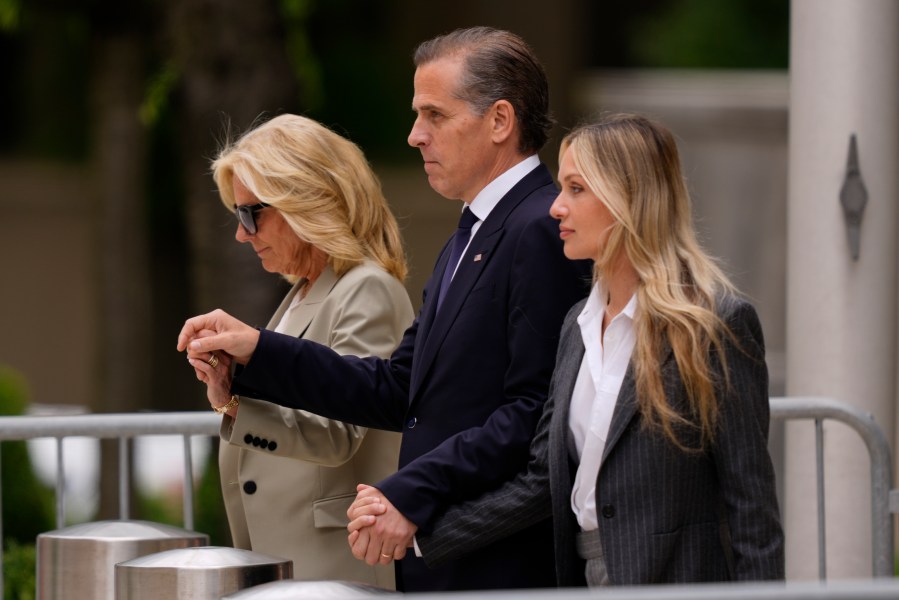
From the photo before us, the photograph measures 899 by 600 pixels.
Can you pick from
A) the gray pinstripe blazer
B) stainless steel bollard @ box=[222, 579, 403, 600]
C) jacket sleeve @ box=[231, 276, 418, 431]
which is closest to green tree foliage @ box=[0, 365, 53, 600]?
jacket sleeve @ box=[231, 276, 418, 431]

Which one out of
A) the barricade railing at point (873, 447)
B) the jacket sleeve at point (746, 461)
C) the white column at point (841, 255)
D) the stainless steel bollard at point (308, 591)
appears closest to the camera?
the stainless steel bollard at point (308, 591)

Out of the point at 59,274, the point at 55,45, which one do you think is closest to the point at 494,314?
the point at 55,45

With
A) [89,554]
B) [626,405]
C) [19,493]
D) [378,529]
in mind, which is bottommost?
[19,493]

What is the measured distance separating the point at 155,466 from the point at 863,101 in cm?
734

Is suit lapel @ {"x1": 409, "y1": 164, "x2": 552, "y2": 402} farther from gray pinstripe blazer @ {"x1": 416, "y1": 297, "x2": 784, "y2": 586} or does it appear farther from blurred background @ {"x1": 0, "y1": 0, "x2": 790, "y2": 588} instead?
blurred background @ {"x1": 0, "y1": 0, "x2": 790, "y2": 588}

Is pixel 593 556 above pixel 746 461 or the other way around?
the other way around

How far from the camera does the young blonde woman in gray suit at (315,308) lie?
3740 millimetres

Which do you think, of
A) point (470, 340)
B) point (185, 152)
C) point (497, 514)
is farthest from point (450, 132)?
point (185, 152)

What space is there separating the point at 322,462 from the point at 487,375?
58cm

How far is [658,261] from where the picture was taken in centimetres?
302

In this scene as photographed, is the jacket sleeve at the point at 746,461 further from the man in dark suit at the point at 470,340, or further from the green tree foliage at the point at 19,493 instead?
the green tree foliage at the point at 19,493

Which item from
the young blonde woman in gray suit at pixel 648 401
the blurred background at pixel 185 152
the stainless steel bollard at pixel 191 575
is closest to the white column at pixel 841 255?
the young blonde woman in gray suit at pixel 648 401

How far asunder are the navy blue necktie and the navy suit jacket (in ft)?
0.22

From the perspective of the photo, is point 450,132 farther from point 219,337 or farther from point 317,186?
point 219,337
